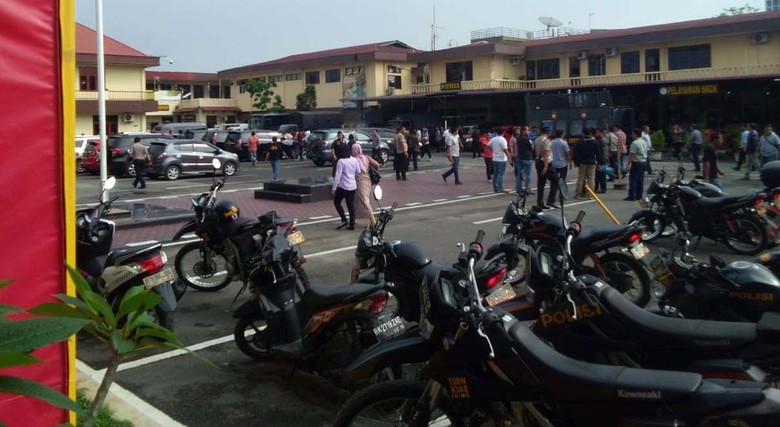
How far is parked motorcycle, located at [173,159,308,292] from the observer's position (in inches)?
278

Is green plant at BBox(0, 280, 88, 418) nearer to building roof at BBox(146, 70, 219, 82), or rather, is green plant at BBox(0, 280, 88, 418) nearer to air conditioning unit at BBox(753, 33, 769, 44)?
air conditioning unit at BBox(753, 33, 769, 44)

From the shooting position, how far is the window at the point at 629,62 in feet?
135

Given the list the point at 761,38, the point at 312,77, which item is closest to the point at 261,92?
the point at 312,77

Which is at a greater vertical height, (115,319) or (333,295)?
(115,319)

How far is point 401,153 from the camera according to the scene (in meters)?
22.6

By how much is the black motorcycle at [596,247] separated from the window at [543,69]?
1556 inches

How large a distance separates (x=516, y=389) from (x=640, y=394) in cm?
54

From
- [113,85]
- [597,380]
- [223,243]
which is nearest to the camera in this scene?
[597,380]

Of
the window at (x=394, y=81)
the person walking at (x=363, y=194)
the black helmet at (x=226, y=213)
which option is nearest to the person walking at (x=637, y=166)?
the person walking at (x=363, y=194)

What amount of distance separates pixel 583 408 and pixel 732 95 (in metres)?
36.9

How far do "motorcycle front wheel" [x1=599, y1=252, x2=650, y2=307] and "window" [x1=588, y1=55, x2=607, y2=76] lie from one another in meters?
37.5

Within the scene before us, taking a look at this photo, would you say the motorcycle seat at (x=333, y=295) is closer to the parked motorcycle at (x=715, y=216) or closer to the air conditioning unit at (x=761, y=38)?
the parked motorcycle at (x=715, y=216)

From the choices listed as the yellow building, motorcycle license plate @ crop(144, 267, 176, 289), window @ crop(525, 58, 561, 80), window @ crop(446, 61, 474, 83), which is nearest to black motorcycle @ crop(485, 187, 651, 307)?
motorcycle license plate @ crop(144, 267, 176, 289)

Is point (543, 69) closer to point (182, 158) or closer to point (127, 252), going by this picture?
point (182, 158)
